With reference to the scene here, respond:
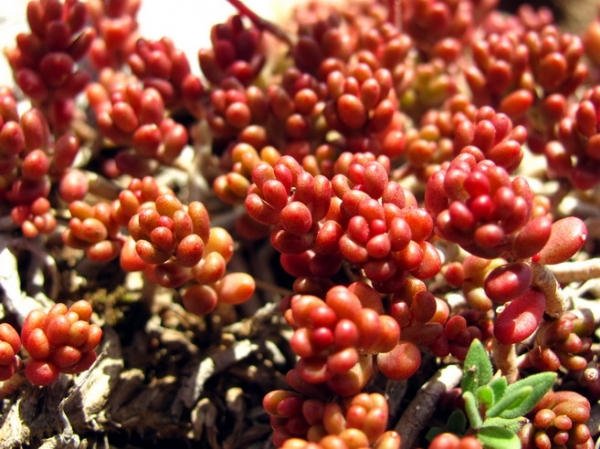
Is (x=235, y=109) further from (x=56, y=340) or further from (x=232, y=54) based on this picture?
(x=56, y=340)

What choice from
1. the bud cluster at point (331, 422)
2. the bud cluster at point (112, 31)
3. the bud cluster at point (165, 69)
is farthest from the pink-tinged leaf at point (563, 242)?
the bud cluster at point (112, 31)

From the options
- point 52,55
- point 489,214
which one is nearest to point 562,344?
point 489,214

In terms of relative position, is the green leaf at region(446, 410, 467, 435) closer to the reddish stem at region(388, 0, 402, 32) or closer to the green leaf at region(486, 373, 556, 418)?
the green leaf at region(486, 373, 556, 418)

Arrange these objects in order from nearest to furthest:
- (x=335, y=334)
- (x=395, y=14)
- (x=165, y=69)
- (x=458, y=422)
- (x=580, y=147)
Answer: (x=335, y=334) < (x=458, y=422) < (x=580, y=147) < (x=165, y=69) < (x=395, y=14)

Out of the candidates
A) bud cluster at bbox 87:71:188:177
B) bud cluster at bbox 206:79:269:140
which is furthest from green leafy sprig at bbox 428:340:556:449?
bud cluster at bbox 87:71:188:177

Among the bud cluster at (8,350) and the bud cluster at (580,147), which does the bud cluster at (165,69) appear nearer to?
the bud cluster at (8,350)

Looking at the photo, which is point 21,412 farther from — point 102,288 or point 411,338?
point 411,338

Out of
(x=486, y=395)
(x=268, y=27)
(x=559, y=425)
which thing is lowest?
(x=559, y=425)
